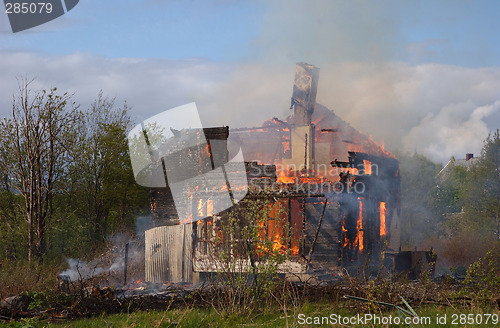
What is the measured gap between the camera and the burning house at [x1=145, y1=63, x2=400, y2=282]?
663 inches

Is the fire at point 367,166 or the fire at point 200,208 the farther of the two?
the fire at point 367,166

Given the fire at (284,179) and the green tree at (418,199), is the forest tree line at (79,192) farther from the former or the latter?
the green tree at (418,199)

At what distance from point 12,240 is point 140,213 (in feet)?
25.2

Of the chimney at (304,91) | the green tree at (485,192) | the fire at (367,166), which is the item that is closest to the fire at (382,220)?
the fire at (367,166)

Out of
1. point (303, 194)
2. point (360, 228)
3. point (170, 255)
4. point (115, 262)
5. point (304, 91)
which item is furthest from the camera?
point (304, 91)

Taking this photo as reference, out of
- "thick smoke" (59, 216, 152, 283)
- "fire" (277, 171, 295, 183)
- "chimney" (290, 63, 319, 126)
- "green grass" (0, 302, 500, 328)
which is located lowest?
"thick smoke" (59, 216, 152, 283)

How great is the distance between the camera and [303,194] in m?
17.2

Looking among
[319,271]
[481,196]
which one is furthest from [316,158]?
[481,196]

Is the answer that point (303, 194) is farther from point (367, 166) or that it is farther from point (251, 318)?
point (251, 318)

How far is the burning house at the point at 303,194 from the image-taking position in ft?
55.3

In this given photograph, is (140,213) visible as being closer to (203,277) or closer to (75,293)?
(203,277)

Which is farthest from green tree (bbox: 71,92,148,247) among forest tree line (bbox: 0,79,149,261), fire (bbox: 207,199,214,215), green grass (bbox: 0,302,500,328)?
green grass (bbox: 0,302,500,328)

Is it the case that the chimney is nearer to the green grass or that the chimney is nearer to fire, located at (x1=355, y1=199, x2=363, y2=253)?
fire, located at (x1=355, y1=199, x2=363, y2=253)

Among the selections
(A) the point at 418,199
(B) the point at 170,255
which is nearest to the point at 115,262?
(B) the point at 170,255
